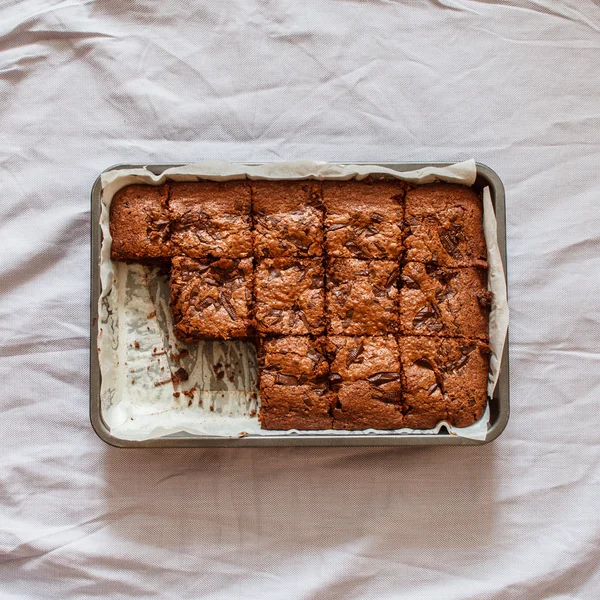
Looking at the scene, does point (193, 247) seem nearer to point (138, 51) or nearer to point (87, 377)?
point (87, 377)

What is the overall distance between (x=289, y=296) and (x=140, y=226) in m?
0.84

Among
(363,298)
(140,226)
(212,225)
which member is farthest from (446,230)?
(140,226)

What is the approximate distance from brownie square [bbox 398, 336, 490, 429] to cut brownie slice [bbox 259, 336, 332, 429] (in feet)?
1.36

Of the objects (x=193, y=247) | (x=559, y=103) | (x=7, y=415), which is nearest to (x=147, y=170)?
(x=193, y=247)

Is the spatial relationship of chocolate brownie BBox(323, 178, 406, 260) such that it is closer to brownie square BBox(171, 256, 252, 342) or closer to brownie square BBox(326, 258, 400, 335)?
brownie square BBox(326, 258, 400, 335)

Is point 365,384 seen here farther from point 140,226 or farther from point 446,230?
point 140,226

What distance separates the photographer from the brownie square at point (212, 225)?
10.5 feet

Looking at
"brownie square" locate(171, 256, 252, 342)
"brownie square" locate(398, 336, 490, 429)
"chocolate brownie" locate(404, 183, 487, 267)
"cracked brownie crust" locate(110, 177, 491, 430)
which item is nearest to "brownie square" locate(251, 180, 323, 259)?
"cracked brownie crust" locate(110, 177, 491, 430)

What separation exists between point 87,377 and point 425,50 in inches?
103

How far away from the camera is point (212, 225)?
3205mm

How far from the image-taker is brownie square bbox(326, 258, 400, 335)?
3158 mm

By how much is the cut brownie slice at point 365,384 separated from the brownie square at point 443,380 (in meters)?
0.06

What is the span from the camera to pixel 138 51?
3516 mm

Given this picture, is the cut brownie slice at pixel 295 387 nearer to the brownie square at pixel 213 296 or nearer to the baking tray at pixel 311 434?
the baking tray at pixel 311 434
